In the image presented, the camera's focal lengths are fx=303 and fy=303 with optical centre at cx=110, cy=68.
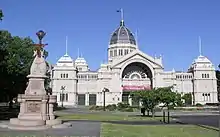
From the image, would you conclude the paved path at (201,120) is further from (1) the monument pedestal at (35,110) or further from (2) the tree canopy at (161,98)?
(1) the monument pedestal at (35,110)

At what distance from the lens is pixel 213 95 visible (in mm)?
112438

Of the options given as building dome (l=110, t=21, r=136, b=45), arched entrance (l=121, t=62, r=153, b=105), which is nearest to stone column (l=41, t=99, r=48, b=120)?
arched entrance (l=121, t=62, r=153, b=105)

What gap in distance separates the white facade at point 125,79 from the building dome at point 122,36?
14.7 metres

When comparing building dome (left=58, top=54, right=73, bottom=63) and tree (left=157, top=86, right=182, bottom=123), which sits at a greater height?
building dome (left=58, top=54, right=73, bottom=63)

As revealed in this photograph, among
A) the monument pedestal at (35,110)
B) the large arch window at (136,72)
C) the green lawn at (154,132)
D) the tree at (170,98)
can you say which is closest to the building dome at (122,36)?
the large arch window at (136,72)

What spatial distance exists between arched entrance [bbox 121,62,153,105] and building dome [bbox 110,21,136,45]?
57.7ft

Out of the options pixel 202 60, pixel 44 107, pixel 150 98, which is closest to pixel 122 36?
pixel 202 60

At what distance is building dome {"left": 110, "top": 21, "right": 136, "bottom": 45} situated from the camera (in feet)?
411

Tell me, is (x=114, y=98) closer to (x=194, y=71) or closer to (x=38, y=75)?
(x=194, y=71)

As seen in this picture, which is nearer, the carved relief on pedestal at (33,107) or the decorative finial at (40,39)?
the carved relief on pedestal at (33,107)

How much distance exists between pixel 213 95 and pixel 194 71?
11176mm

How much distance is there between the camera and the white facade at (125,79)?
106562mm

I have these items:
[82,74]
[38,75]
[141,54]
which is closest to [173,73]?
[141,54]

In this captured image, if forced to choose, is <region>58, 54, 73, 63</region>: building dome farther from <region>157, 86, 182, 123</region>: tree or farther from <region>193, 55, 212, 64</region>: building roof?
<region>157, 86, 182, 123</region>: tree
